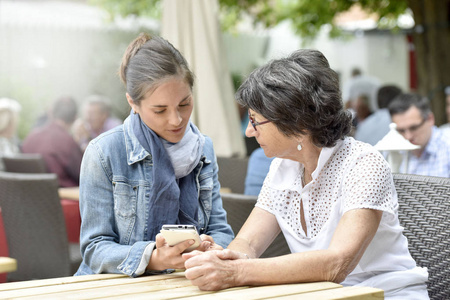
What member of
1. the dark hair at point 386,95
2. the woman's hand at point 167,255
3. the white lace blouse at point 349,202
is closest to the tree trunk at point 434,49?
the dark hair at point 386,95

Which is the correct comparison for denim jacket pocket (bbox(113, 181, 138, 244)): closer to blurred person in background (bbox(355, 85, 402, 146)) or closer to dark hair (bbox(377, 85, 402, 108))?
blurred person in background (bbox(355, 85, 402, 146))

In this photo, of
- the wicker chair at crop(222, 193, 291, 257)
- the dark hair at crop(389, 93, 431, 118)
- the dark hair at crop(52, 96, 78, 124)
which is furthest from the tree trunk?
the wicker chair at crop(222, 193, 291, 257)

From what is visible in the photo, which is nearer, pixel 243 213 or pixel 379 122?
pixel 243 213

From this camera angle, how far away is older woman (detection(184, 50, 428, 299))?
2123 mm

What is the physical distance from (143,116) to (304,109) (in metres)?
0.60

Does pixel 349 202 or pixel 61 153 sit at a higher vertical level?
pixel 349 202

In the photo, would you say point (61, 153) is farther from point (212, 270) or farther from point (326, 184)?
point (212, 270)

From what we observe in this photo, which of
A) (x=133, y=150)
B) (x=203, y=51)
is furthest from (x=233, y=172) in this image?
(x=133, y=150)

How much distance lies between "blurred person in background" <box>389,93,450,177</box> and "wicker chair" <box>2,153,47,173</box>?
118 inches

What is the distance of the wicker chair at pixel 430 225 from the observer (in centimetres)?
248

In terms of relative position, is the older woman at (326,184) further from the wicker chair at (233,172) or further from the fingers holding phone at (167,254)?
the wicker chair at (233,172)

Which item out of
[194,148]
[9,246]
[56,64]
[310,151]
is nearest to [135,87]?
[194,148]

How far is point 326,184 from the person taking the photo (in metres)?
2.34

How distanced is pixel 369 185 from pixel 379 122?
4.28m
